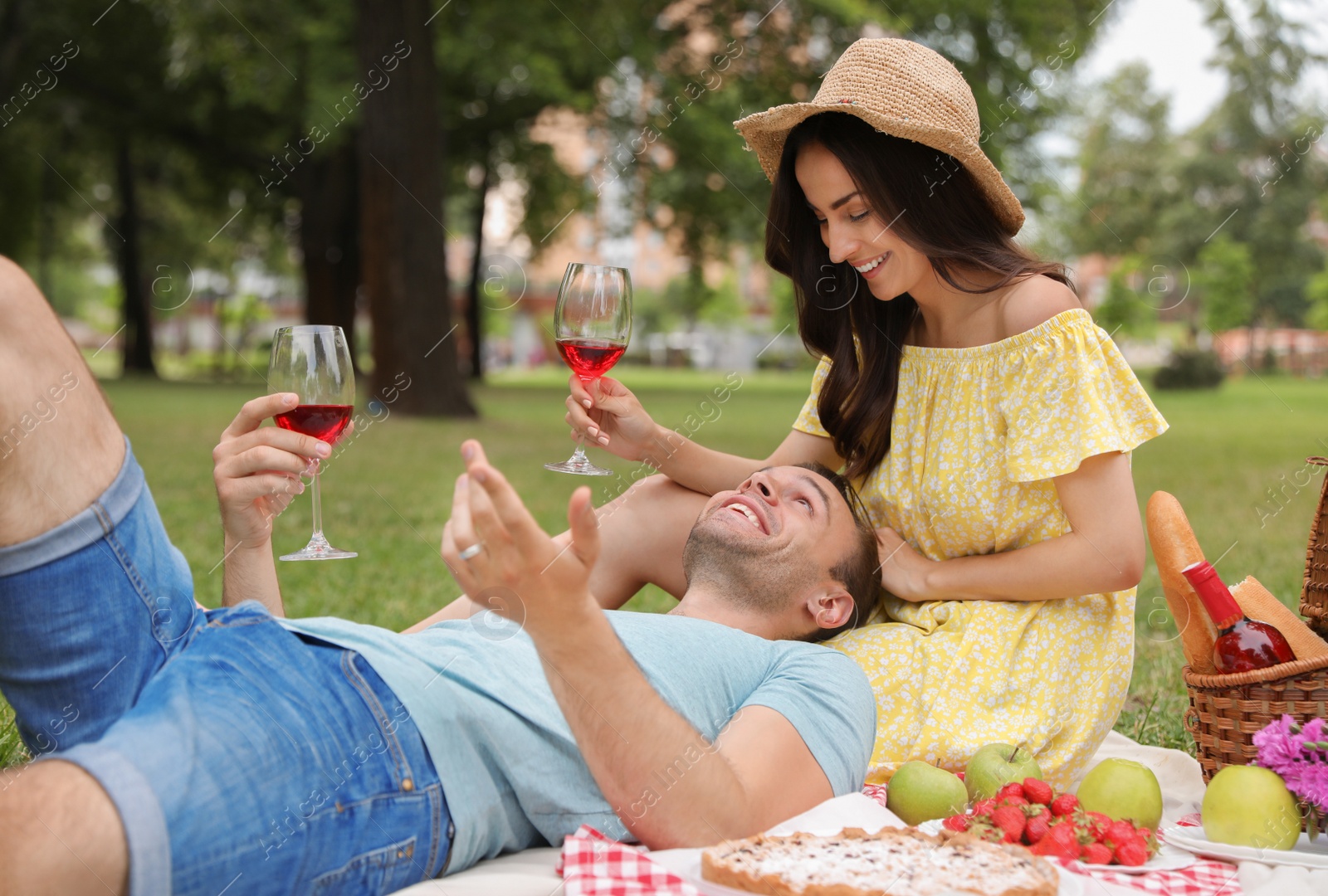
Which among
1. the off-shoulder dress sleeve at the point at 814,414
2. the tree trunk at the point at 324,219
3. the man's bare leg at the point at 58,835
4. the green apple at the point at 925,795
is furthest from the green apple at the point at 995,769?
the tree trunk at the point at 324,219

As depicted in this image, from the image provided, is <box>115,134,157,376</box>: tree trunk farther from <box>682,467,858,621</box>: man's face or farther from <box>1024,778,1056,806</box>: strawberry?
<box>1024,778,1056,806</box>: strawberry

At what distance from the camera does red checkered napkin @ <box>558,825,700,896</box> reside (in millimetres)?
2104

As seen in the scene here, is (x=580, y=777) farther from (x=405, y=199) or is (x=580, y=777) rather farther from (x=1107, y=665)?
(x=405, y=199)

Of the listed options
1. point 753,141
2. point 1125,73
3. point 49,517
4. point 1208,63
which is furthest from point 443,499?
point 1125,73

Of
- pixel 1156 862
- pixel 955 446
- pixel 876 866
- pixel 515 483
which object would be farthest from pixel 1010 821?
pixel 515 483

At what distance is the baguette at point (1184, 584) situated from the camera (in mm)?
3119

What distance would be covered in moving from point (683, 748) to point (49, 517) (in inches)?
45.4

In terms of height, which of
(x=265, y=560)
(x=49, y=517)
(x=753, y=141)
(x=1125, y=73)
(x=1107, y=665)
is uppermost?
(x=1125, y=73)

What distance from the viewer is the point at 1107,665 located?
3217 mm

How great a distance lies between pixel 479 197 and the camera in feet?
87.5

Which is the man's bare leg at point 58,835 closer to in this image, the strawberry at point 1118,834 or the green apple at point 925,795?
the green apple at point 925,795

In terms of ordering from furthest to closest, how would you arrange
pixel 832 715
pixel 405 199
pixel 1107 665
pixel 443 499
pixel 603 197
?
pixel 603 197
pixel 405 199
pixel 443 499
pixel 1107 665
pixel 832 715

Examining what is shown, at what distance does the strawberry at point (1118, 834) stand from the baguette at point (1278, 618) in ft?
2.83

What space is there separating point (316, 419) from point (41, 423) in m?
0.60
